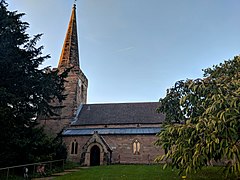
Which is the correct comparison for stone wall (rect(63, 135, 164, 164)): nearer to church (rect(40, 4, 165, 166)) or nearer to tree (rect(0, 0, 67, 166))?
church (rect(40, 4, 165, 166))

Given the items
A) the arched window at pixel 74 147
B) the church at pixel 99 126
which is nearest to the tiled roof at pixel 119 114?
the church at pixel 99 126

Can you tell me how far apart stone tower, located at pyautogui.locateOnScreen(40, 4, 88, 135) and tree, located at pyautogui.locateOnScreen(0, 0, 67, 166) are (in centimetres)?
1301

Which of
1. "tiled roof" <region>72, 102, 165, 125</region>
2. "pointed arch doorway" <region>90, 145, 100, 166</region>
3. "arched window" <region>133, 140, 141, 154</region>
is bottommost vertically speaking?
"pointed arch doorway" <region>90, 145, 100, 166</region>

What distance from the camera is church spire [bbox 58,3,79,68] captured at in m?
35.0

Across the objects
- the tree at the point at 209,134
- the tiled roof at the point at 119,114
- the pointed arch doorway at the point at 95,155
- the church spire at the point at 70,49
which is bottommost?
the pointed arch doorway at the point at 95,155

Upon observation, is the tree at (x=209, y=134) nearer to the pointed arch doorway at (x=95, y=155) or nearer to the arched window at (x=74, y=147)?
the pointed arch doorway at (x=95, y=155)

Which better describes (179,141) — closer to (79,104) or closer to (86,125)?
(86,125)

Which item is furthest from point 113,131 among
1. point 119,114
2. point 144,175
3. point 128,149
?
point 144,175

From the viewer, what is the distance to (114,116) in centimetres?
3191

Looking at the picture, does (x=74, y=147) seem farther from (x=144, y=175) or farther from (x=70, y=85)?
(x=144, y=175)

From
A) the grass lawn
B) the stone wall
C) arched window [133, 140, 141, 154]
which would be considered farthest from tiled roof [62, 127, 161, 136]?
the grass lawn

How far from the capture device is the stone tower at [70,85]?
32375 millimetres

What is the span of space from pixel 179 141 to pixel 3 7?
15.3m

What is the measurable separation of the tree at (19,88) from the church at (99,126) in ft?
26.0
